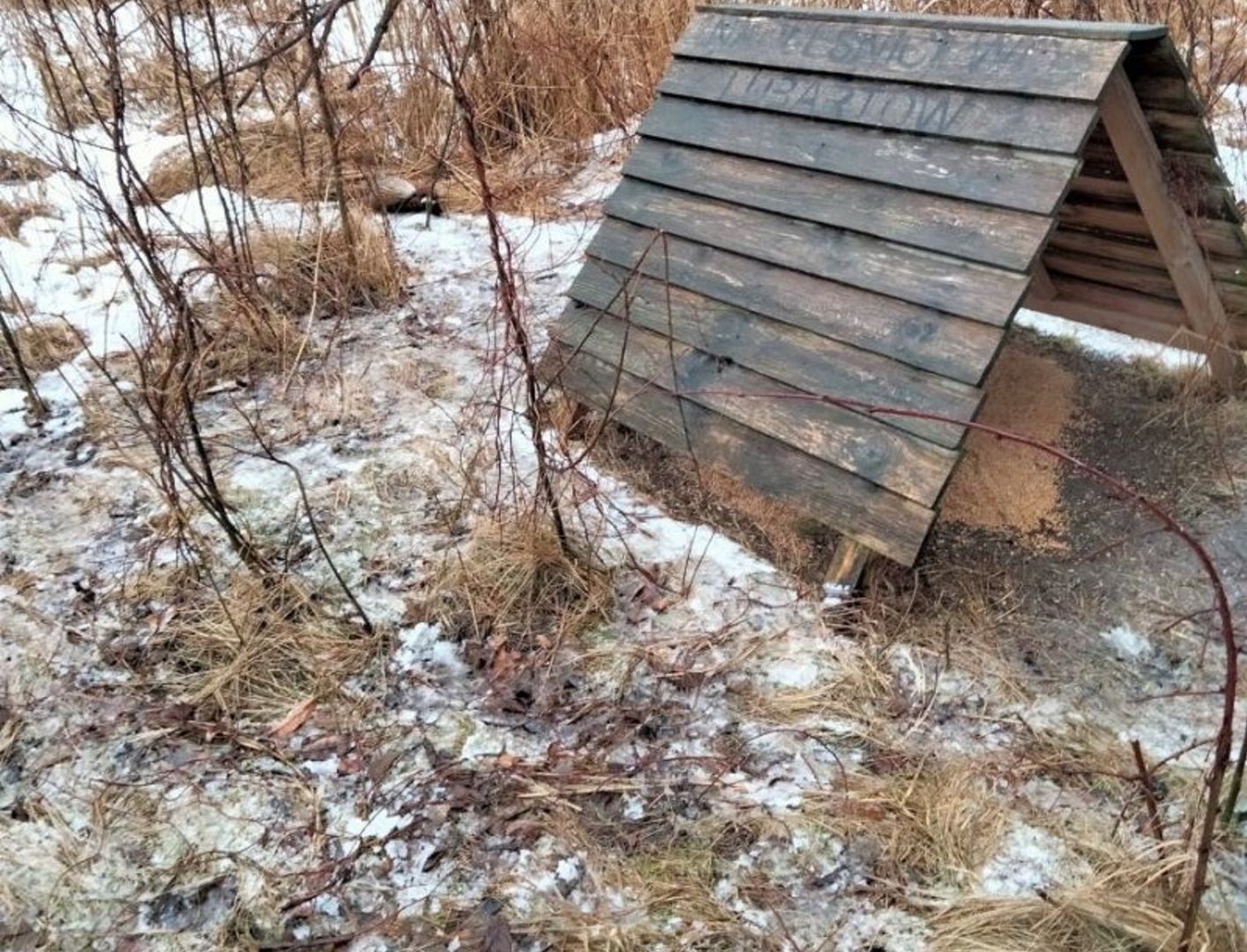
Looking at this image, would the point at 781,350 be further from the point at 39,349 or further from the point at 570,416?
the point at 39,349

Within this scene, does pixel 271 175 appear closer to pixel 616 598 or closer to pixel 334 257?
pixel 334 257

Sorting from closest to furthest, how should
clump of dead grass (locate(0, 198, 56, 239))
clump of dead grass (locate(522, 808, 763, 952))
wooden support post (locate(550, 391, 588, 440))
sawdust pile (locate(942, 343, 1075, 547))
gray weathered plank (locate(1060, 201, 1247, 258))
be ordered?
clump of dead grass (locate(522, 808, 763, 952)) → gray weathered plank (locate(1060, 201, 1247, 258)) → sawdust pile (locate(942, 343, 1075, 547)) → wooden support post (locate(550, 391, 588, 440)) → clump of dead grass (locate(0, 198, 56, 239))

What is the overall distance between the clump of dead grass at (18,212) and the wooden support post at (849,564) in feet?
15.0

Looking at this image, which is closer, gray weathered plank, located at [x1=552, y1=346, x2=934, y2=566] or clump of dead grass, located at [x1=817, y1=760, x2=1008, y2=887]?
clump of dead grass, located at [x1=817, y1=760, x2=1008, y2=887]

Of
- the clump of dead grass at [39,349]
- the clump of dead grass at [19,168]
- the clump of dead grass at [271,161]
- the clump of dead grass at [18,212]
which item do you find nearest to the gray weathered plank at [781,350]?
the clump of dead grass at [39,349]

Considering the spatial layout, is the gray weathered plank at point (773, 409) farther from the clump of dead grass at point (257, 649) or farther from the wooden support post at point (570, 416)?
the clump of dead grass at point (257, 649)

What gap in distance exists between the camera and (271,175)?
17.8 ft

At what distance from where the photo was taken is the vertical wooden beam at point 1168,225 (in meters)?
2.56

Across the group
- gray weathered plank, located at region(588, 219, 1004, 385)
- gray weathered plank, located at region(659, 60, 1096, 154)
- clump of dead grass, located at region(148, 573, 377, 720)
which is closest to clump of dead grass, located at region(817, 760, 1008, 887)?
gray weathered plank, located at region(588, 219, 1004, 385)

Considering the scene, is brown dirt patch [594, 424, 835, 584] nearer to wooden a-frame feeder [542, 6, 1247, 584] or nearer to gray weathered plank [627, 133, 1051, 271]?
wooden a-frame feeder [542, 6, 1247, 584]

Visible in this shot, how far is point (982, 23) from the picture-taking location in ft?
8.71

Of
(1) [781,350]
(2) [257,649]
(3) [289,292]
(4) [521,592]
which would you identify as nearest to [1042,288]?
(1) [781,350]

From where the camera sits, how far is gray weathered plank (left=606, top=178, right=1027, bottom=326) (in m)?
2.44

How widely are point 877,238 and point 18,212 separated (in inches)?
184
